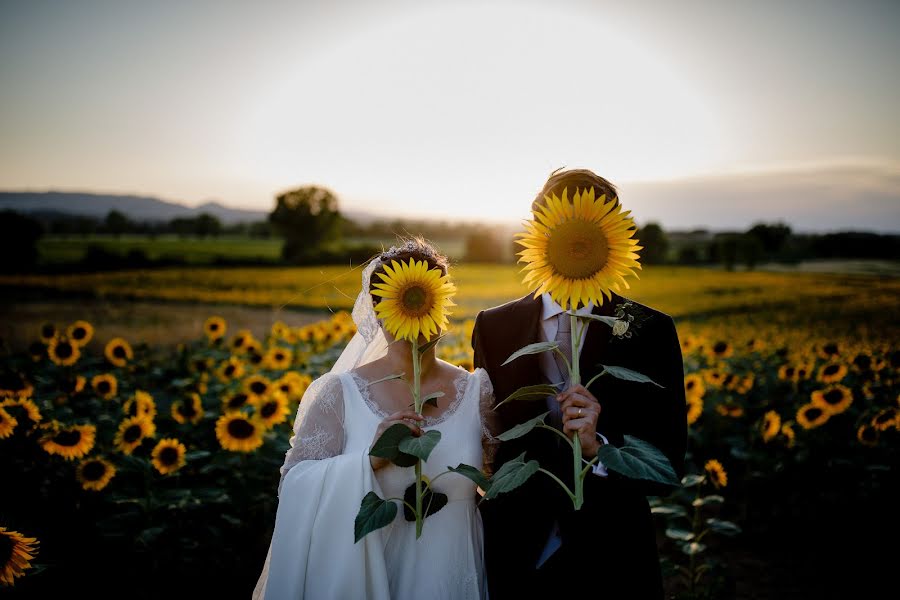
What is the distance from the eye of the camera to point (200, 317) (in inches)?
393

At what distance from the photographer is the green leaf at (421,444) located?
1685mm

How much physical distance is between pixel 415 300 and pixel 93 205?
459 inches

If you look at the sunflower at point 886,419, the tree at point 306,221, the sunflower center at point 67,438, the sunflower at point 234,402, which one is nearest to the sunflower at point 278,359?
the sunflower at point 234,402

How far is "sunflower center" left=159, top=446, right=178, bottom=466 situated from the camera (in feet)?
13.0

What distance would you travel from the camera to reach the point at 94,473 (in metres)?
3.94

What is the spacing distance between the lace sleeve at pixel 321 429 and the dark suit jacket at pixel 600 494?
27.0 inches

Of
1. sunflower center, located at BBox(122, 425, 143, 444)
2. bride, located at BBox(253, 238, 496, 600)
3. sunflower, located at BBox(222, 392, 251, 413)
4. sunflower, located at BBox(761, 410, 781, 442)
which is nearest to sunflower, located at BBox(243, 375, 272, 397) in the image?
sunflower, located at BBox(222, 392, 251, 413)

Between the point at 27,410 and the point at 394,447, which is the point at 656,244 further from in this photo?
the point at 394,447

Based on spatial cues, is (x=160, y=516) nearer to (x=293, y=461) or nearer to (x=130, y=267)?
(x=293, y=461)

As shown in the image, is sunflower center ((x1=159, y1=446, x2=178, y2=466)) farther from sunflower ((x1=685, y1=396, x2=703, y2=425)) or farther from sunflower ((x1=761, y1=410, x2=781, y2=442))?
sunflower ((x1=761, y1=410, x2=781, y2=442))

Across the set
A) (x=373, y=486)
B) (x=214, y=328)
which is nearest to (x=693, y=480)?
(x=373, y=486)

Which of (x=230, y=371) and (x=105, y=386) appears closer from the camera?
(x=105, y=386)

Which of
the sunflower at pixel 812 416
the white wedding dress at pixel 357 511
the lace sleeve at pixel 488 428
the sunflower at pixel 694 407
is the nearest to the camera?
the white wedding dress at pixel 357 511

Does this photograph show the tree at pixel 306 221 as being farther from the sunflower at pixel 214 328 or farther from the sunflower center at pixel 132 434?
the sunflower center at pixel 132 434
